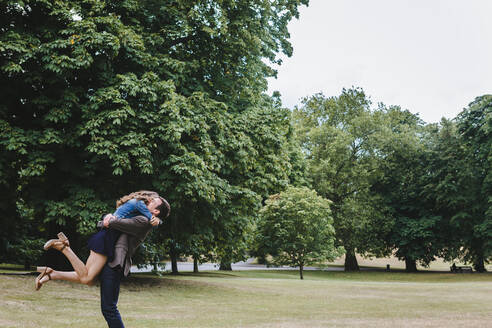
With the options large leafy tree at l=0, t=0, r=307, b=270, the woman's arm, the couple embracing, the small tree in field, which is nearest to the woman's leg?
the couple embracing

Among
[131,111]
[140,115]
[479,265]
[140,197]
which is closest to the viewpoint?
[140,197]

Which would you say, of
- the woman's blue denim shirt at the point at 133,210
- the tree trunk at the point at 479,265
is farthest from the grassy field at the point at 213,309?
the tree trunk at the point at 479,265

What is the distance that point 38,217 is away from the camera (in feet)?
56.6

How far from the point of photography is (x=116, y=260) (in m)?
5.87

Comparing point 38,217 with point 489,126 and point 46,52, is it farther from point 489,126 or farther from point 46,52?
point 489,126

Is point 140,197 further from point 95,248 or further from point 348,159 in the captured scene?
point 348,159

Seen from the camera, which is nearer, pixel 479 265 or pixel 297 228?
pixel 297 228

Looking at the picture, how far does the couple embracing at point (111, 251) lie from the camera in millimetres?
5879

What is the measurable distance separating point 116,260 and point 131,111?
947 cm

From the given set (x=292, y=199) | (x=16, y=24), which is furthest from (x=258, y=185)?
(x=292, y=199)

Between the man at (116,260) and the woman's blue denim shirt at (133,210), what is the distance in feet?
0.27

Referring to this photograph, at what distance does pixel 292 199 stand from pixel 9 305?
1031 inches

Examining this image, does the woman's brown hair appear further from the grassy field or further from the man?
the grassy field

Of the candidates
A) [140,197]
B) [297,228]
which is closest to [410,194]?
[297,228]
